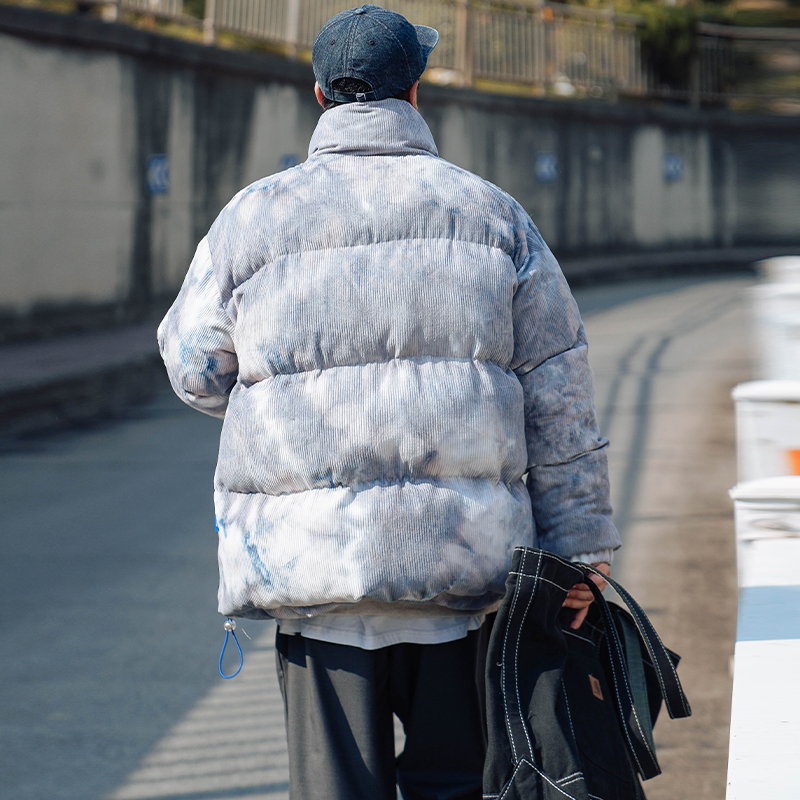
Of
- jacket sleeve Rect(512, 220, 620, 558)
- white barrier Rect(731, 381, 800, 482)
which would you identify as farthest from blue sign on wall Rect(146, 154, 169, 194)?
jacket sleeve Rect(512, 220, 620, 558)

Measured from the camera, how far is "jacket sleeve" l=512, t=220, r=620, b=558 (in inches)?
74.7

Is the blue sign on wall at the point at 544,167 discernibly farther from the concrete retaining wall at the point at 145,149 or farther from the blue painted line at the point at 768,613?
the blue painted line at the point at 768,613

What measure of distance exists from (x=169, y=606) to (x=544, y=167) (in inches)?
588

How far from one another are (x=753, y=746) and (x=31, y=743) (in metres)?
2.24

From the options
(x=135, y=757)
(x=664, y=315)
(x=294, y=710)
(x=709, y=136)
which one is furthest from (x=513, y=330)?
(x=709, y=136)

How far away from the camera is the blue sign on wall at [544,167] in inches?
714

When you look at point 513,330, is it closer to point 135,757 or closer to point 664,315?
point 135,757

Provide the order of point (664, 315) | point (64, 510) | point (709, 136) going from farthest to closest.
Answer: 1. point (709, 136)
2. point (664, 315)
3. point (64, 510)

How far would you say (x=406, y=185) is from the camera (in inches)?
72.1

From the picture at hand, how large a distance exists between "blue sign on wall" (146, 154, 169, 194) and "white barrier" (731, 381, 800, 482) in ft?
31.2

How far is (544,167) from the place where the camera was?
18.2 metres

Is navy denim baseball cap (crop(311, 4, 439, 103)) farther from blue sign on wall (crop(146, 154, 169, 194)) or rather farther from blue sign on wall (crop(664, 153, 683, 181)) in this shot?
blue sign on wall (crop(664, 153, 683, 181))

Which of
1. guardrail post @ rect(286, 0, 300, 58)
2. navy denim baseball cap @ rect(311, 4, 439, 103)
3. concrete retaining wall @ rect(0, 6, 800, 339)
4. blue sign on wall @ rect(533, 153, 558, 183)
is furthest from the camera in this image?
blue sign on wall @ rect(533, 153, 558, 183)

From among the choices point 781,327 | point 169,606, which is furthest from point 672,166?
point 781,327
